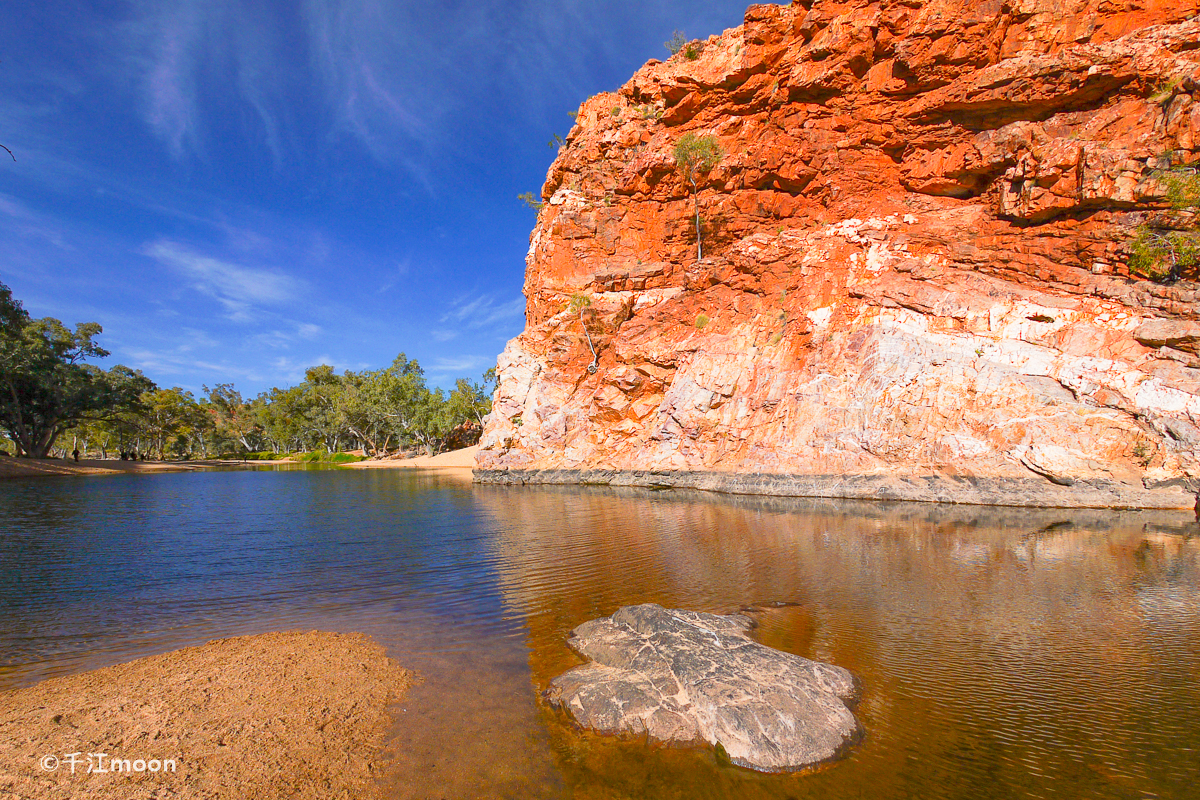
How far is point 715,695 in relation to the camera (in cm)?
560

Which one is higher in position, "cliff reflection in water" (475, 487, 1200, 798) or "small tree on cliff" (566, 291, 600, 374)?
"small tree on cliff" (566, 291, 600, 374)

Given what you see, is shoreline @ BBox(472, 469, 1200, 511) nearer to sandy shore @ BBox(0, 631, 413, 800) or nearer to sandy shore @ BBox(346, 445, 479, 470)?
sandy shore @ BBox(0, 631, 413, 800)

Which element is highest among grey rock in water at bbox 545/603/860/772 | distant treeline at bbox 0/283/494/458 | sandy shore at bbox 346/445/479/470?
distant treeline at bbox 0/283/494/458

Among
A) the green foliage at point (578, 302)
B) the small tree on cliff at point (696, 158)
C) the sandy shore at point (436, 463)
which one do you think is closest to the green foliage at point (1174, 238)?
the small tree on cliff at point (696, 158)

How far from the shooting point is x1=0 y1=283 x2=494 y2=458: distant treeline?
4766cm

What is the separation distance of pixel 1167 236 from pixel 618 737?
32.0 m

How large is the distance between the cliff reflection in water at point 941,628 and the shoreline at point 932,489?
1.52 meters

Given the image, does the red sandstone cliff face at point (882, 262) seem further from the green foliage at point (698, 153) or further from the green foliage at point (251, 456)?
the green foliage at point (251, 456)

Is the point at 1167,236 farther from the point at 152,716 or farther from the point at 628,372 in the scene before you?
the point at 152,716

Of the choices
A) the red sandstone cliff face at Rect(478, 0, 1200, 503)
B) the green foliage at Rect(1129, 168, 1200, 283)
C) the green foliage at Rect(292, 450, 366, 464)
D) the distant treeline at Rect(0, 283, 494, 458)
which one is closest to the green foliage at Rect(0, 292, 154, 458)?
the distant treeline at Rect(0, 283, 494, 458)

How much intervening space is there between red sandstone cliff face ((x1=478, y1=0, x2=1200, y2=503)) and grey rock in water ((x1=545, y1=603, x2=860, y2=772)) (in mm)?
21297

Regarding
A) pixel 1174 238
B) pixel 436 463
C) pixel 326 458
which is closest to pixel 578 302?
pixel 1174 238

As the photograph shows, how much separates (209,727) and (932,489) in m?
26.1

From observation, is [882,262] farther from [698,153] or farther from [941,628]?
[941,628]
